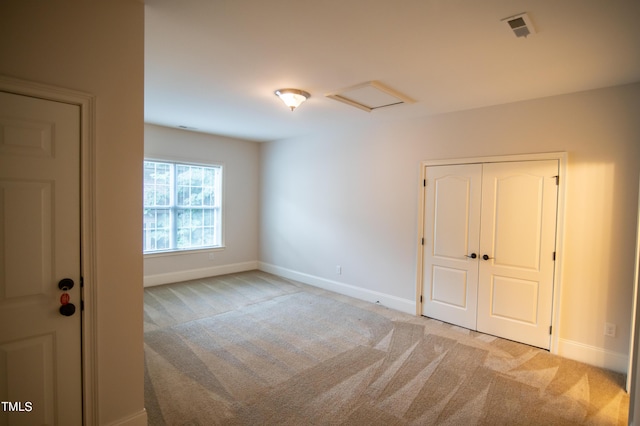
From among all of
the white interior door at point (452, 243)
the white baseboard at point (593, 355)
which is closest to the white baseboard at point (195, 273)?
the white interior door at point (452, 243)

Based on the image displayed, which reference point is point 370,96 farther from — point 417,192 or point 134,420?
point 134,420

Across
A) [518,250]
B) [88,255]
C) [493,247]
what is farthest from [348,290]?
[88,255]

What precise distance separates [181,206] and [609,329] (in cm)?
621

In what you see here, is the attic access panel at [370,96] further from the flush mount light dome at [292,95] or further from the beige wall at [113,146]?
the beige wall at [113,146]

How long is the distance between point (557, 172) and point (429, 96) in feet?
5.14

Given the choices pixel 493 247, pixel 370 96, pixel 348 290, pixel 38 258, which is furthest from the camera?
pixel 348 290

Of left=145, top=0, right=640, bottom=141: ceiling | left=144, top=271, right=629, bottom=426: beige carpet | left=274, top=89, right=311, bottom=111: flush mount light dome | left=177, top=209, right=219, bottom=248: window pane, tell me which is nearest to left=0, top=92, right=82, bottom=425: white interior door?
left=144, top=271, right=629, bottom=426: beige carpet

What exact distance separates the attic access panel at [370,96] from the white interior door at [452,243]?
111cm

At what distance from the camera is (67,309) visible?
1701mm

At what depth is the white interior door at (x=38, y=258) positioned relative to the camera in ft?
5.10

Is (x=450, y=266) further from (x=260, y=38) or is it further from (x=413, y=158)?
(x=260, y=38)

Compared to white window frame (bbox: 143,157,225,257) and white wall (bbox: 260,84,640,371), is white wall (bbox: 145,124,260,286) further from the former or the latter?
white wall (bbox: 260,84,640,371)

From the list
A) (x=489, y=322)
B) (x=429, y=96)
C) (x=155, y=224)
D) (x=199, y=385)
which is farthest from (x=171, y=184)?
(x=489, y=322)

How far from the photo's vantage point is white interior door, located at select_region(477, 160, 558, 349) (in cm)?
331
